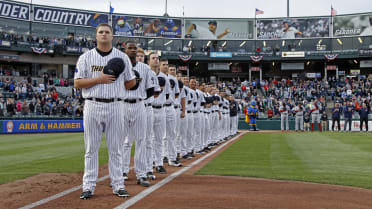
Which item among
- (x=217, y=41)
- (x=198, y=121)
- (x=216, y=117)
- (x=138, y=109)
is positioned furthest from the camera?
(x=217, y=41)

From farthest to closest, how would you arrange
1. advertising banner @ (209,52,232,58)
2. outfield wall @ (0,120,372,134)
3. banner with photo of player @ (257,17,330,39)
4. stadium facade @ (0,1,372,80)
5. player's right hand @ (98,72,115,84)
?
1. banner with photo of player @ (257,17,330,39)
2. advertising banner @ (209,52,232,58)
3. stadium facade @ (0,1,372,80)
4. outfield wall @ (0,120,372,134)
5. player's right hand @ (98,72,115,84)

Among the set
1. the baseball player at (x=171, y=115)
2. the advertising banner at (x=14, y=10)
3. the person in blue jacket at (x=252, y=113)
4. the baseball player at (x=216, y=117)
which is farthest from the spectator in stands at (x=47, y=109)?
the baseball player at (x=171, y=115)

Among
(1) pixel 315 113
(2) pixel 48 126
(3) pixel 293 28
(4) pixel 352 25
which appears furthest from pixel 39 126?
(4) pixel 352 25

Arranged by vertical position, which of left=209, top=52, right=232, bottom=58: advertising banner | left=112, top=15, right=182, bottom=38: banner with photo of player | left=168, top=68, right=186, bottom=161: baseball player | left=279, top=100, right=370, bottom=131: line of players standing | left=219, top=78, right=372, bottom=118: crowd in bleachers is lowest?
left=279, top=100, right=370, bottom=131: line of players standing

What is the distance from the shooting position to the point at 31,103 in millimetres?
27375

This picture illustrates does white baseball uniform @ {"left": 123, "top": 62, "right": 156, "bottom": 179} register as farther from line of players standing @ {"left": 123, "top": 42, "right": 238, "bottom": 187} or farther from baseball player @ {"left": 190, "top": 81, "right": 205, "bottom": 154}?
baseball player @ {"left": 190, "top": 81, "right": 205, "bottom": 154}

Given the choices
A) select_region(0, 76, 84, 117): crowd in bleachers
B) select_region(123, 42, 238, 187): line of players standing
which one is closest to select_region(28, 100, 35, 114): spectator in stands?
select_region(0, 76, 84, 117): crowd in bleachers

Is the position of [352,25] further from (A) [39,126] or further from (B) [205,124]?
(B) [205,124]

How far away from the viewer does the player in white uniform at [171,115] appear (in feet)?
28.2

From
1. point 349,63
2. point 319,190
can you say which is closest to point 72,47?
point 349,63

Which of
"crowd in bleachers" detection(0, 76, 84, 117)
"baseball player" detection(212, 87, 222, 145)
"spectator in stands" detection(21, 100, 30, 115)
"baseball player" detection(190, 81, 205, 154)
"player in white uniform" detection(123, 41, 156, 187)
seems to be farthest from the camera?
"spectator in stands" detection(21, 100, 30, 115)

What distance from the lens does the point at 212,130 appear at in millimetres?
16266

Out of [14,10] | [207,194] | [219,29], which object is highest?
[14,10]

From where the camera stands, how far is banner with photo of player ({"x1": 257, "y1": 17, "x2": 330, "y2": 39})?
167 feet
